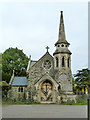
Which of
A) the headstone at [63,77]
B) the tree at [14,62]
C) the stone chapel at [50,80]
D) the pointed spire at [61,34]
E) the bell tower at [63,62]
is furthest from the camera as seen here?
the tree at [14,62]

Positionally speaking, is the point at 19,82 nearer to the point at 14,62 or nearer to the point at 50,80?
the point at 50,80

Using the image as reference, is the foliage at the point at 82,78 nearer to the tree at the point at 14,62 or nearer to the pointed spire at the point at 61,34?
the pointed spire at the point at 61,34

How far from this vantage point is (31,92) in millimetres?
30859

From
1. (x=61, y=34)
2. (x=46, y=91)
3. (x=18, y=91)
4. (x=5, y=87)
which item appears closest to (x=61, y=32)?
(x=61, y=34)

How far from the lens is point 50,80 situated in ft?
98.7

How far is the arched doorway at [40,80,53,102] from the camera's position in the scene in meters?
30.2

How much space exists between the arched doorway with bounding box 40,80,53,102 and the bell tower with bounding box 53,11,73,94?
2089mm

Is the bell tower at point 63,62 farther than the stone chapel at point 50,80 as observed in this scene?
Yes

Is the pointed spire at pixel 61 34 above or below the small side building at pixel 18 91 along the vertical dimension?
above

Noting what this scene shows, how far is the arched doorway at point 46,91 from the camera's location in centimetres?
3016

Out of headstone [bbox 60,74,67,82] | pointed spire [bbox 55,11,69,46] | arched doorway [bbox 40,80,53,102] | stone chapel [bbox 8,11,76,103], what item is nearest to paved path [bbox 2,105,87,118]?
stone chapel [bbox 8,11,76,103]

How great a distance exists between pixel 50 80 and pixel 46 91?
224 centimetres

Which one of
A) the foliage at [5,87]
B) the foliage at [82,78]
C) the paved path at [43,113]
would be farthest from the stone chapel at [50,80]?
the paved path at [43,113]

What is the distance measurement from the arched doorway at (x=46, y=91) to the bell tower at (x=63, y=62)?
2089mm
